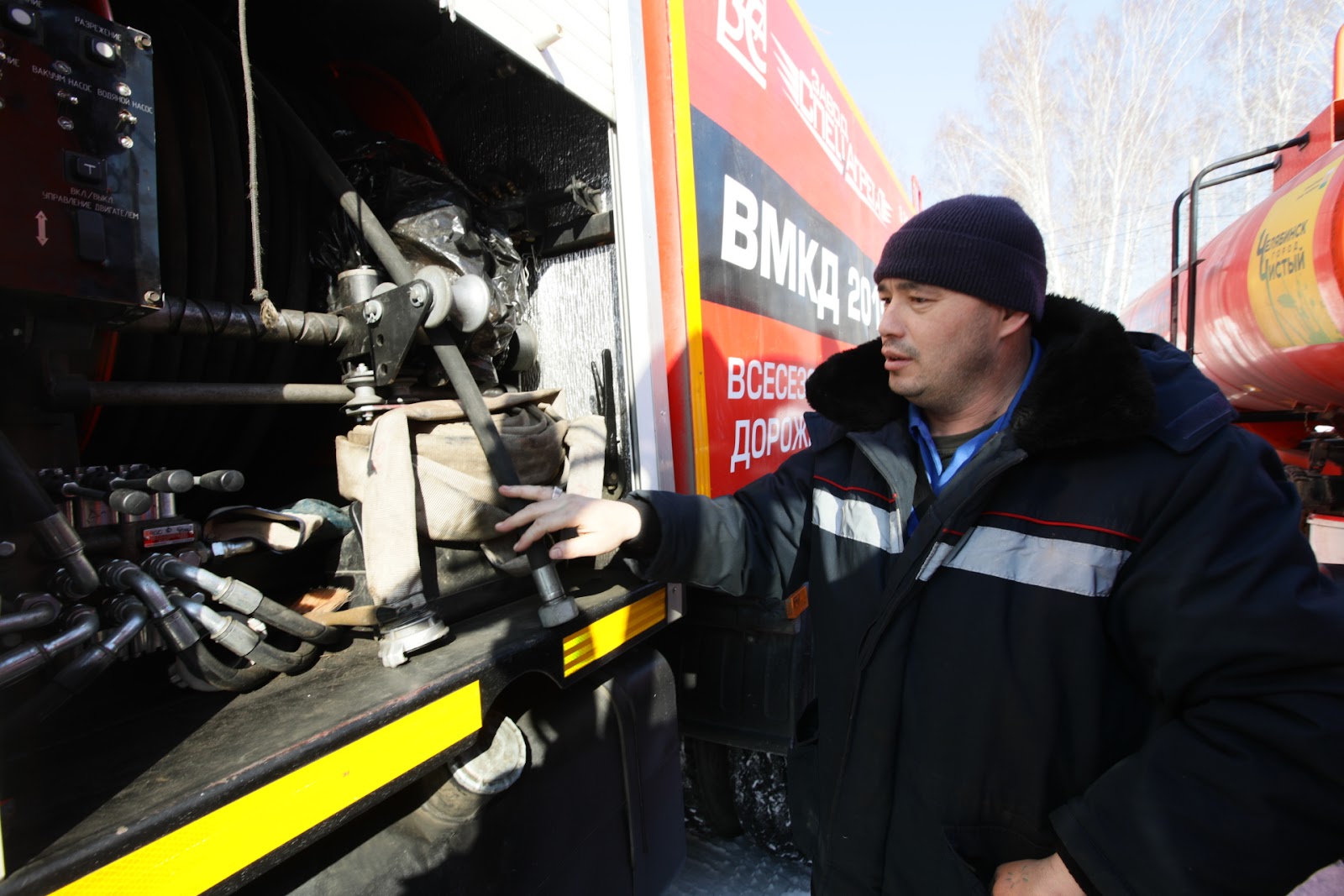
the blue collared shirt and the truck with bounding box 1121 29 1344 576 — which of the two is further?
the truck with bounding box 1121 29 1344 576

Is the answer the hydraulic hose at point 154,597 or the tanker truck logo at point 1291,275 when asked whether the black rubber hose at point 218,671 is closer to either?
the hydraulic hose at point 154,597

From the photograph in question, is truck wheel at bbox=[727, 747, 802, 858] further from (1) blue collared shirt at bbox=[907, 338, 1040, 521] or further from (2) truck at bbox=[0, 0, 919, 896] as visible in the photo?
(1) blue collared shirt at bbox=[907, 338, 1040, 521]

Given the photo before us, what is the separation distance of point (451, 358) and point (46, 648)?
0.84 meters

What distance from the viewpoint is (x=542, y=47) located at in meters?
1.65

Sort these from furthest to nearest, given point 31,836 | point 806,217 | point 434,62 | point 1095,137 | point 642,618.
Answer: point 1095,137, point 806,217, point 434,62, point 642,618, point 31,836

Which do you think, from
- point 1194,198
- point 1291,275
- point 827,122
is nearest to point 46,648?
point 827,122

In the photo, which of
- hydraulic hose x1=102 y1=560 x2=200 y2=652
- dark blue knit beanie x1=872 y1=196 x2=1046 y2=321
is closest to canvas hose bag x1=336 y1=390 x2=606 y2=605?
hydraulic hose x1=102 y1=560 x2=200 y2=652

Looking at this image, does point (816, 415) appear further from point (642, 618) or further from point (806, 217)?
point (806, 217)

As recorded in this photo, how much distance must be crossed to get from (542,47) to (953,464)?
1.33 metres

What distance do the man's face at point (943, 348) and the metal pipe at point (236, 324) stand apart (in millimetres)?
1185

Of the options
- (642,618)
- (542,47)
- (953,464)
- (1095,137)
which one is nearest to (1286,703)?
(953,464)

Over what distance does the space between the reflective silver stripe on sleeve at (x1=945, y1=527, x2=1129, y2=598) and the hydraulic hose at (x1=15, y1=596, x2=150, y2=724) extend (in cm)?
128

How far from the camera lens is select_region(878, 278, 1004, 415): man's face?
1.39 meters

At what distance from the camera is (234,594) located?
1.17m
